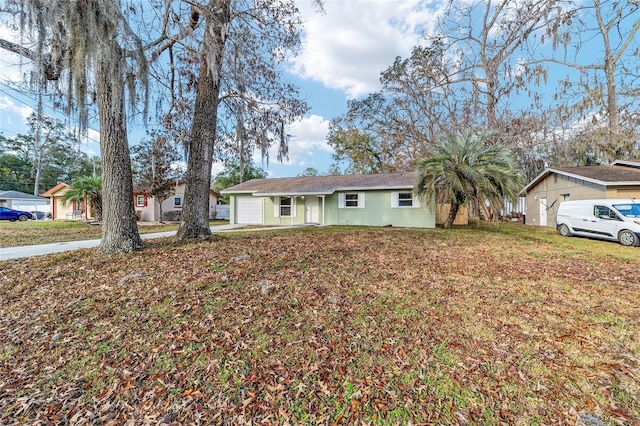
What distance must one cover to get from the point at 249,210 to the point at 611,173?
18966 millimetres

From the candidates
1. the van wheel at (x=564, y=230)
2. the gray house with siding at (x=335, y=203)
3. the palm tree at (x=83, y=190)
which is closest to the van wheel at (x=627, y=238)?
the van wheel at (x=564, y=230)

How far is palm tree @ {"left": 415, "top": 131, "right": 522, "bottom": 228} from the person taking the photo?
1133 cm

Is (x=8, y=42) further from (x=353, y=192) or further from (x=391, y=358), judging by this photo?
(x=353, y=192)

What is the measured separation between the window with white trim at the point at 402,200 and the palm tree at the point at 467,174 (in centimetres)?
135

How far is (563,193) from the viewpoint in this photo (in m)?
15.3

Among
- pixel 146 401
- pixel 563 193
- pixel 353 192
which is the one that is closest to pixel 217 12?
pixel 146 401

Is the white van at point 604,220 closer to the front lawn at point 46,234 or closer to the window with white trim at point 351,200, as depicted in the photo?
the window with white trim at point 351,200

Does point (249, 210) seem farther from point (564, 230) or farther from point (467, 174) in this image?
point (564, 230)

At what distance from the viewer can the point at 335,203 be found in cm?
1557

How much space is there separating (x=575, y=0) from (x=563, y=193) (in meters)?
9.90

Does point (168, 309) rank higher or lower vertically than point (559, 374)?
higher

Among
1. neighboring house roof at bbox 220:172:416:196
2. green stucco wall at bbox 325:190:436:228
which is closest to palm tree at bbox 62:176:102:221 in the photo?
neighboring house roof at bbox 220:172:416:196

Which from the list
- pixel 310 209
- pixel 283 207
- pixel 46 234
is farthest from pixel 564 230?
pixel 46 234

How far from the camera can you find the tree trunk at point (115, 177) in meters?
A: 5.89
